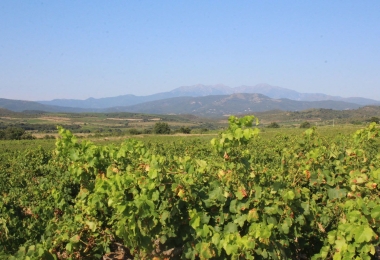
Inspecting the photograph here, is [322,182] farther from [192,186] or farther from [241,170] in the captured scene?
[192,186]

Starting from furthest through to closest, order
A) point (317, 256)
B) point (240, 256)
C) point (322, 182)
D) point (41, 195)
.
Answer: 1. point (41, 195)
2. point (322, 182)
3. point (317, 256)
4. point (240, 256)

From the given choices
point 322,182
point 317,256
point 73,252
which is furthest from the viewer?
point 322,182

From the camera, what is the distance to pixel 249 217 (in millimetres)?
3289

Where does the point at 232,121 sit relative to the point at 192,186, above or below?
above

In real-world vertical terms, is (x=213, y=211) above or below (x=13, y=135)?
above

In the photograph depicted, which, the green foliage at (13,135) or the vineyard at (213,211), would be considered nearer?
the vineyard at (213,211)

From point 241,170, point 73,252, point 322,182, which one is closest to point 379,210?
point 241,170

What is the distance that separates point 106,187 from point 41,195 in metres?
3.81

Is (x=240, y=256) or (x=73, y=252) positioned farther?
(x=73, y=252)

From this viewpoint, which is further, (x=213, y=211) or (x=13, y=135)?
(x=13, y=135)

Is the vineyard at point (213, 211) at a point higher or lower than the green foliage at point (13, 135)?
higher

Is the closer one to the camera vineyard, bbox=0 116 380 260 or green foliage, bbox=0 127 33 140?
vineyard, bbox=0 116 380 260

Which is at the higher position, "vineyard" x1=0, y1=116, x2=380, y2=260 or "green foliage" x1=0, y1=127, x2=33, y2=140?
"vineyard" x1=0, y1=116, x2=380, y2=260

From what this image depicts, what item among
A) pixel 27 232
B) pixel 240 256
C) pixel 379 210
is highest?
pixel 379 210
